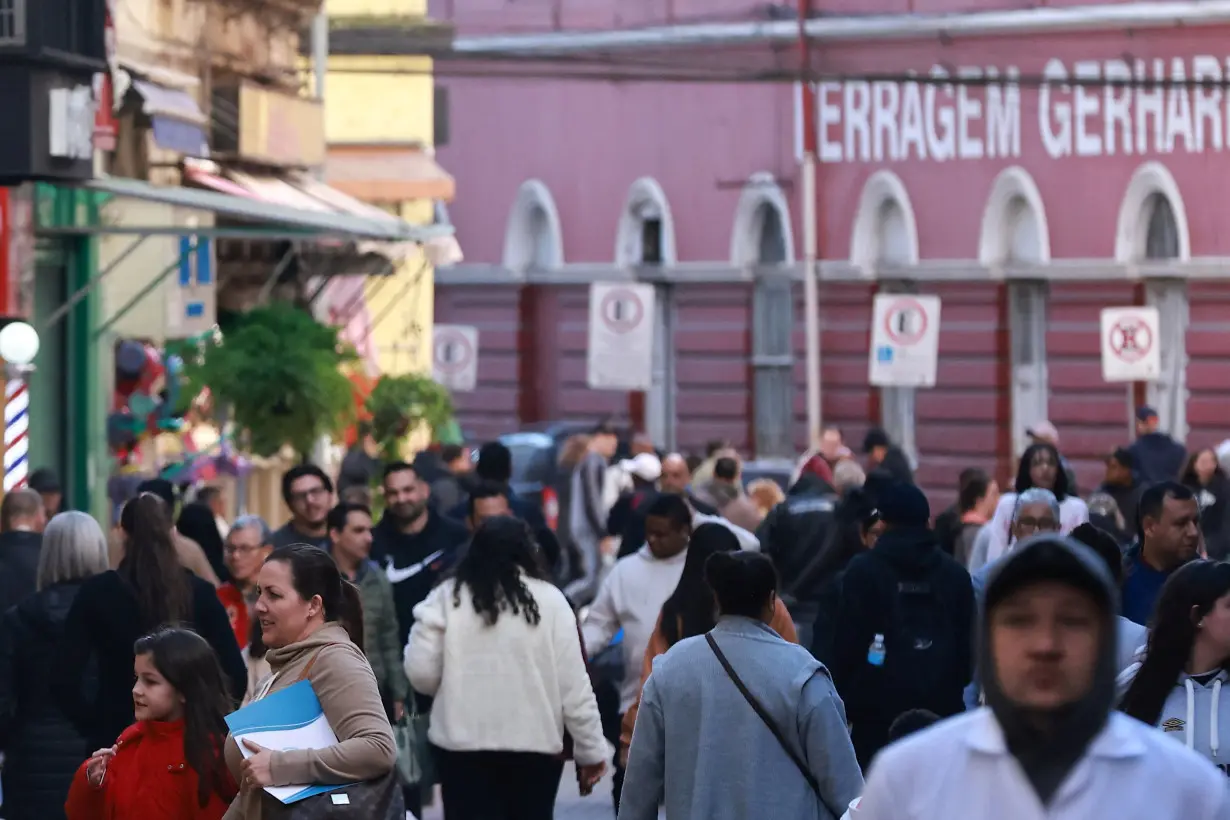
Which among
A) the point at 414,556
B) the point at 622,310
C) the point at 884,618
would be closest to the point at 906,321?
the point at 622,310

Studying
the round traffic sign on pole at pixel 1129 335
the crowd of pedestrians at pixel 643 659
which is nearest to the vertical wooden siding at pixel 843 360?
the round traffic sign on pole at pixel 1129 335

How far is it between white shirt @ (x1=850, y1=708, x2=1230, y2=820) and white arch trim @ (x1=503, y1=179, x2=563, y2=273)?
3419 cm

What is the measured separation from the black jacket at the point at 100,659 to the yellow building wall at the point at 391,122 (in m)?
23.7

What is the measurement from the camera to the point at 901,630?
33.0 feet

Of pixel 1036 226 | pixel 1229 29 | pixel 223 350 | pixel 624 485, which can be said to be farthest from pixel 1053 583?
pixel 1036 226

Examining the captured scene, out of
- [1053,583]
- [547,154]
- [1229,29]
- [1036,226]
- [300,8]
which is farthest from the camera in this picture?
[547,154]

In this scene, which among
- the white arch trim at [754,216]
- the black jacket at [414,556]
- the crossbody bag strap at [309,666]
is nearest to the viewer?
the crossbody bag strap at [309,666]

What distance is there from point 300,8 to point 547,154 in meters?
12.2

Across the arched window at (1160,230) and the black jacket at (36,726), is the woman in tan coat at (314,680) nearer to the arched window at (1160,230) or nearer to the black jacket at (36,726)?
the black jacket at (36,726)

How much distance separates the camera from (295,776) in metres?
6.84

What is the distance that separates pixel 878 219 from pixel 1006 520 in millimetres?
22337

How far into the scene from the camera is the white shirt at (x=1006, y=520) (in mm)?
11961

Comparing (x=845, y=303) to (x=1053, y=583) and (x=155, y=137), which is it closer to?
(x=155, y=137)

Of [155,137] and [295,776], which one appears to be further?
[155,137]
